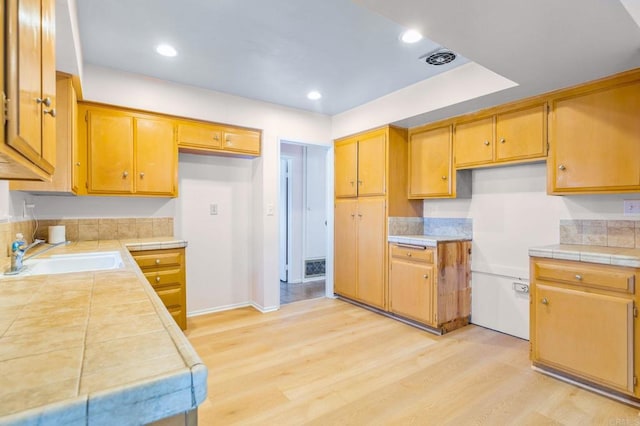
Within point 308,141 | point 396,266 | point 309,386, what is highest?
point 308,141

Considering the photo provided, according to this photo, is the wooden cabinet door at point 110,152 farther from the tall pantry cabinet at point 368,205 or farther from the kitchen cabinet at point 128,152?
the tall pantry cabinet at point 368,205

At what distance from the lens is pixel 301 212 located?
518cm

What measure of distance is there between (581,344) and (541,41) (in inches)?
74.1

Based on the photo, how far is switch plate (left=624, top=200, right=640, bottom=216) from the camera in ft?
7.54

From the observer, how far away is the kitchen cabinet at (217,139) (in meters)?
3.21

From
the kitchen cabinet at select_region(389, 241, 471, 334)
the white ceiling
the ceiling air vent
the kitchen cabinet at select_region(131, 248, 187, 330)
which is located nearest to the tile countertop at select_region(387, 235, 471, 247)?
the kitchen cabinet at select_region(389, 241, 471, 334)

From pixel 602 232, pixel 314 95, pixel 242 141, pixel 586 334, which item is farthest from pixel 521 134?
pixel 242 141

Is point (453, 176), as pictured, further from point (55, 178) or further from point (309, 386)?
point (55, 178)

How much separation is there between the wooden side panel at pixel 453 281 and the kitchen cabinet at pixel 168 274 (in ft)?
7.61

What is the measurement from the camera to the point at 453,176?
3201 millimetres

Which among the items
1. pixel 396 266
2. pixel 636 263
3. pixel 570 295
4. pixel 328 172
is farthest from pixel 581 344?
pixel 328 172

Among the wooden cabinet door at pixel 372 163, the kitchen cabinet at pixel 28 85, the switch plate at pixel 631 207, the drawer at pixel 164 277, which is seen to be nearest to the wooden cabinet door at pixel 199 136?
the drawer at pixel 164 277

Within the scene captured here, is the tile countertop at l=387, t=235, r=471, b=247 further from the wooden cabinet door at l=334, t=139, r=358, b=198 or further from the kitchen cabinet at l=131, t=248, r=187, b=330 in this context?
the kitchen cabinet at l=131, t=248, r=187, b=330

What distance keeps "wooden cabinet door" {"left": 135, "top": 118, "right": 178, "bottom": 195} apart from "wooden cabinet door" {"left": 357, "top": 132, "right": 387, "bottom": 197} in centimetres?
200
